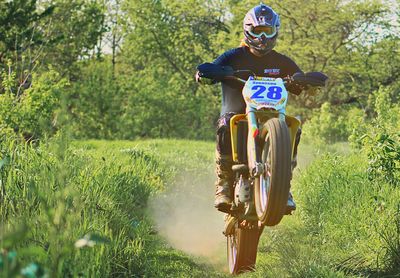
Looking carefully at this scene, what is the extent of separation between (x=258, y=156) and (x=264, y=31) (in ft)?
4.09

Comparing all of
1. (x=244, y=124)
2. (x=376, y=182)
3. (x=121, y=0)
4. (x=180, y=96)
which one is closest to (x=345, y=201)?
(x=376, y=182)

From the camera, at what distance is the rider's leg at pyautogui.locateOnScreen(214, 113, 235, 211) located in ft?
19.2

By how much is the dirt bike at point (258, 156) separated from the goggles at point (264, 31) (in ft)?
1.21

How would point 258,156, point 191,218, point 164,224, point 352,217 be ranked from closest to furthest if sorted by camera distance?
point 258,156, point 352,217, point 164,224, point 191,218

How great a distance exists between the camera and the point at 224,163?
5988mm

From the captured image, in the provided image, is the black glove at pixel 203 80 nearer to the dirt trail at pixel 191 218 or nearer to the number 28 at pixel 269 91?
the number 28 at pixel 269 91

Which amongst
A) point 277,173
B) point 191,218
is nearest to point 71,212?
point 277,173

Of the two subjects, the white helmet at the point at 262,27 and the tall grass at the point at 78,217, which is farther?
the white helmet at the point at 262,27

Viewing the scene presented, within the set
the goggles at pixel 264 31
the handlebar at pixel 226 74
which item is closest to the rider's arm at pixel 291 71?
the handlebar at pixel 226 74

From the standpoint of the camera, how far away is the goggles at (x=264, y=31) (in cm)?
580

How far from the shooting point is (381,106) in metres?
10.7

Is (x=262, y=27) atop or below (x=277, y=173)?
atop

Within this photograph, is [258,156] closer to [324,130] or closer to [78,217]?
[78,217]

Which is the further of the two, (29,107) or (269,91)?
(29,107)
